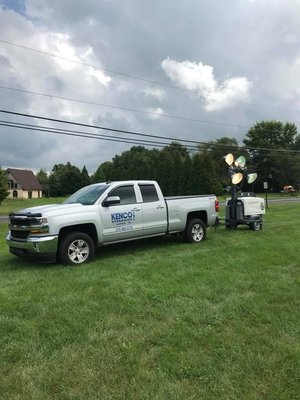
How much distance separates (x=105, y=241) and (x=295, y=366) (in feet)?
19.1

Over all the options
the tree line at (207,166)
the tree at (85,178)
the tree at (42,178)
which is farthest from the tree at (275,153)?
the tree at (42,178)

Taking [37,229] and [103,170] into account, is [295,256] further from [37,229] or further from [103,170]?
[103,170]

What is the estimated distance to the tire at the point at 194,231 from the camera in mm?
10930

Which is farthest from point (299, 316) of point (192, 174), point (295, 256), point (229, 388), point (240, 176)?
point (192, 174)

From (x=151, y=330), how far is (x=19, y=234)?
15.8 ft

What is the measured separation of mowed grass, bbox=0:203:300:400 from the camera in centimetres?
338

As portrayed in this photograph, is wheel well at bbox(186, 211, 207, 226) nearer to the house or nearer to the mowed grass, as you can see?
the mowed grass

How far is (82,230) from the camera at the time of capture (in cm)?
867

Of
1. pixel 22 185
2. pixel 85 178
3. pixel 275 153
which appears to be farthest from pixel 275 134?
pixel 22 185

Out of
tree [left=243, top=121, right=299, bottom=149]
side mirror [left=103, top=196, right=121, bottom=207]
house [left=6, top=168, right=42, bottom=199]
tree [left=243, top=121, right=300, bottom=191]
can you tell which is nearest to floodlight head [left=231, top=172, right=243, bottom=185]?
side mirror [left=103, top=196, right=121, bottom=207]

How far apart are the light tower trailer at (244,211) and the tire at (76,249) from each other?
7088mm

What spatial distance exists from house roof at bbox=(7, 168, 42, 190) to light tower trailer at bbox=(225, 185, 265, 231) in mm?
82050

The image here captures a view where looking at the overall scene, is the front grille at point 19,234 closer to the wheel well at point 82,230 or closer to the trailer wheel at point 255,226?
the wheel well at point 82,230

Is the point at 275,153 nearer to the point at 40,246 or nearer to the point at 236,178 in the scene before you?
the point at 236,178
